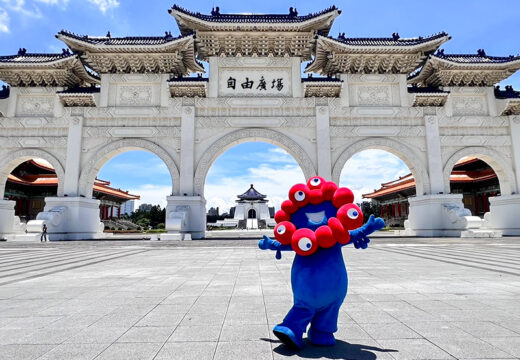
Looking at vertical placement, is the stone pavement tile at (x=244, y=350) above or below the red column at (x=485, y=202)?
below

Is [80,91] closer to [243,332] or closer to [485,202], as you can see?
[243,332]

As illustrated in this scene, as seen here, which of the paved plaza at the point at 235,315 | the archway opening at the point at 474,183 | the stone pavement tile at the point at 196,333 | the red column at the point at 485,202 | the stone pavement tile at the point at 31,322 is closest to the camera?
the paved plaza at the point at 235,315

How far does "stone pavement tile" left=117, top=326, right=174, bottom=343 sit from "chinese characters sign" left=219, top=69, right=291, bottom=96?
14488 millimetres

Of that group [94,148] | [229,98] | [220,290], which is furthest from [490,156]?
[94,148]

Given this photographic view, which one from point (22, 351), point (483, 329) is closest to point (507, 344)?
point (483, 329)

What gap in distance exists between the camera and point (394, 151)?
1619 cm

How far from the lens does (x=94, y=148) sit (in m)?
15.9

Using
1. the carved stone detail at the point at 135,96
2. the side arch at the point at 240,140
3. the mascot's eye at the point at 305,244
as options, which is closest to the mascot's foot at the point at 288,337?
the mascot's eye at the point at 305,244

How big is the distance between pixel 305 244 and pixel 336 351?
2.45 feet

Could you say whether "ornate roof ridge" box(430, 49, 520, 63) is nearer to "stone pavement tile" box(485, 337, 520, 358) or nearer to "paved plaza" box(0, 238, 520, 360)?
"paved plaza" box(0, 238, 520, 360)

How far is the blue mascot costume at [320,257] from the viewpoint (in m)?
2.26

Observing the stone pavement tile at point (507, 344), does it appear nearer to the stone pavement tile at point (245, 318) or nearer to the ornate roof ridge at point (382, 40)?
the stone pavement tile at point (245, 318)

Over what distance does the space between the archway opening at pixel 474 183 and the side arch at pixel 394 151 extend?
35.7 feet

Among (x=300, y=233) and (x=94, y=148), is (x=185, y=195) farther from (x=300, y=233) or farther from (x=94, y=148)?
(x=300, y=233)
